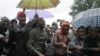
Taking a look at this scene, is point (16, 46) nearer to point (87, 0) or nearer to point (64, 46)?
point (64, 46)

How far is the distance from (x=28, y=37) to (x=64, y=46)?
1.03 metres

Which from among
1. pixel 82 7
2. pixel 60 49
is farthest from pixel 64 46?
pixel 82 7

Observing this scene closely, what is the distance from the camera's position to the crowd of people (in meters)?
12.0

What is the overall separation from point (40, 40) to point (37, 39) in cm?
8

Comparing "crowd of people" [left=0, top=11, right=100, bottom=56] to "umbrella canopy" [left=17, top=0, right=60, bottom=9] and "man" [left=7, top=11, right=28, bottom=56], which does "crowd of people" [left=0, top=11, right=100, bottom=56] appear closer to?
"man" [left=7, top=11, right=28, bottom=56]

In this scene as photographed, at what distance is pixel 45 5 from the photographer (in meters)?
13.5

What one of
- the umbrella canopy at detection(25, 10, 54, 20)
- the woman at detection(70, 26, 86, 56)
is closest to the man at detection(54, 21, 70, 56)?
the woman at detection(70, 26, 86, 56)

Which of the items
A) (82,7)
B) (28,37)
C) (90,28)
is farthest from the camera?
(82,7)

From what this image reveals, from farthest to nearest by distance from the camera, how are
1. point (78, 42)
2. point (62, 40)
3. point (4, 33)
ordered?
point (4, 33) < point (78, 42) < point (62, 40)

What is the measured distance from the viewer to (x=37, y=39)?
12164mm

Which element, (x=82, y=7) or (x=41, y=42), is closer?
(x=41, y=42)

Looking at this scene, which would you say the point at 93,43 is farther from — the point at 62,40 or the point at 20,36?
the point at 20,36

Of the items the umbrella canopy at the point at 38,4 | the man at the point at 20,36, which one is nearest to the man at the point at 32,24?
the man at the point at 20,36

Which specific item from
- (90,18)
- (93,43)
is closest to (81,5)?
(90,18)
